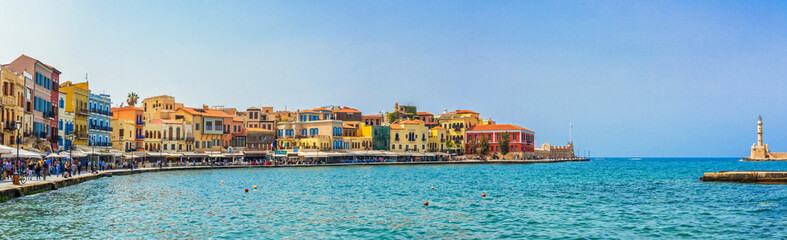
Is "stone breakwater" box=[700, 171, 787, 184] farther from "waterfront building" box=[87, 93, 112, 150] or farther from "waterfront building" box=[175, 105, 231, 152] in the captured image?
"waterfront building" box=[175, 105, 231, 152]

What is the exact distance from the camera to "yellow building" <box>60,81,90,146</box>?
61.6 meters

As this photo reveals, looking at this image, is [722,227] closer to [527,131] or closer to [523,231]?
[523,231]

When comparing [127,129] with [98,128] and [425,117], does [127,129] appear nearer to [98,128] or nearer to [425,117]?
[98,128]

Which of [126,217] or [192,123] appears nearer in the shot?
[126,217]

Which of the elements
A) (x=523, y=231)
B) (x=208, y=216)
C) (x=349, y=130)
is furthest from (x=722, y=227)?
(x=349, y=130)

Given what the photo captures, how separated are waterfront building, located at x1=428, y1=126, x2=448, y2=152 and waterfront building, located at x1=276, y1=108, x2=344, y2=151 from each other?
23.7m

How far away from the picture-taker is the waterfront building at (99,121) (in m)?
68.0

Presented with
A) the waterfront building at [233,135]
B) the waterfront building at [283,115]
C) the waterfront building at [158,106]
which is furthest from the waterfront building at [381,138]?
the waterfront building at [158,106]

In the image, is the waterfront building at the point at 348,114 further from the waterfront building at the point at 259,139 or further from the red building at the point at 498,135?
the red building at the point at 498,135

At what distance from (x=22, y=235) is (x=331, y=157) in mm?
82141

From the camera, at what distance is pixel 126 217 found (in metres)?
24.5

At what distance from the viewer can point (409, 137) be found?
4564 inches

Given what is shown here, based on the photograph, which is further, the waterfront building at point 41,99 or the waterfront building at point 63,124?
the waterfront building at point 63,124

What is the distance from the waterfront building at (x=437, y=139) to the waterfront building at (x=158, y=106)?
46.8 metres
